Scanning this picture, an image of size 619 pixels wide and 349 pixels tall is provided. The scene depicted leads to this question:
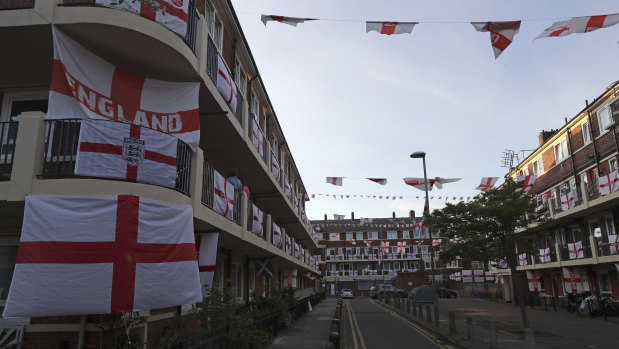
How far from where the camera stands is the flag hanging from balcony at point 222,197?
1011 centimetres

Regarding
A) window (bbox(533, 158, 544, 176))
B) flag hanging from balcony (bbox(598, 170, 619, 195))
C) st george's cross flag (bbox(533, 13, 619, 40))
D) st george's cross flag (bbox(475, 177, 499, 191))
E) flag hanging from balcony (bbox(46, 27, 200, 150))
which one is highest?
window (bbox(533, 158, 544, 176))

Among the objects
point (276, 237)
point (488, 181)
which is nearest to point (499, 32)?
point (276, 237)

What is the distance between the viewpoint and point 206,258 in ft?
31.4

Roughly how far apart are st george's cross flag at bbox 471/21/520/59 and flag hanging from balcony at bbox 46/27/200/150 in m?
7.29

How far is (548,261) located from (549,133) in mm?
11697

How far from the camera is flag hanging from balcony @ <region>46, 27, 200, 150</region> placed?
6926 millimetres

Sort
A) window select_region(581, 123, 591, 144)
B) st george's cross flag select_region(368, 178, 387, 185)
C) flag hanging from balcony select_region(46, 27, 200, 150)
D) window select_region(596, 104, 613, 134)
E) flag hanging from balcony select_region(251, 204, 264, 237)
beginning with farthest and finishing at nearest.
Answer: window select_region(581, 123, 591, 144) → window select_region(596, 104, 613, 134) → st george's cross flag select_region(368, 178, 387, 185) → flag hanging from balcony select_region(251, 204, 264, 237) → flag hanging from balcony select_region(46, 27, 200, 150)

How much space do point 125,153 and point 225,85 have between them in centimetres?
433

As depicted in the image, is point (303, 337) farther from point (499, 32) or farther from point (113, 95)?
point (499, 32)

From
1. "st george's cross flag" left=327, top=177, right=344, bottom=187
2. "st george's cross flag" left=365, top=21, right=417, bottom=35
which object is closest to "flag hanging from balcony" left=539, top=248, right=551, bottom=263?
"st george's cross flag" left=327, top=177, right=344, bottom=187

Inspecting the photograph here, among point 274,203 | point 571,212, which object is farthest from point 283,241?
point 571,212

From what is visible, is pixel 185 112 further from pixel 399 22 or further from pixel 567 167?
pixel 567 167

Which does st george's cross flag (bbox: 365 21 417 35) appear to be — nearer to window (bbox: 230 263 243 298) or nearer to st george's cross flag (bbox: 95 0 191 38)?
st george's cross flag (bbox: 95 0 191 38)

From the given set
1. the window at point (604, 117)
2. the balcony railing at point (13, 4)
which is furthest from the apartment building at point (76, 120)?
the window at point (604, 117)
